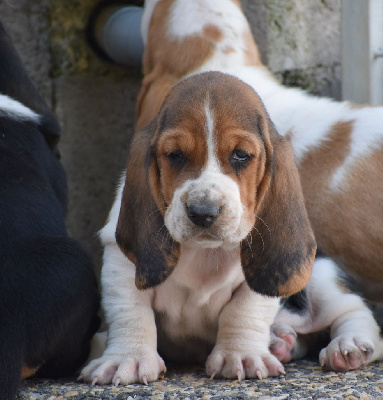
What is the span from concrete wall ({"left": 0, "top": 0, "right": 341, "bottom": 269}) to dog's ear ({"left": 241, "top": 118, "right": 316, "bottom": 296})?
2340 mm

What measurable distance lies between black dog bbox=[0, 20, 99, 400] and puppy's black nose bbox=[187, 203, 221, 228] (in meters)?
0.68

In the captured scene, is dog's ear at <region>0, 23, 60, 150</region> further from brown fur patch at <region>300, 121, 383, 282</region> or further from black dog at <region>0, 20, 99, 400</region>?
brown fur patch at <region>300, 121, 383, 282</region>

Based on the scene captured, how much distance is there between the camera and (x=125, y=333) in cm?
345

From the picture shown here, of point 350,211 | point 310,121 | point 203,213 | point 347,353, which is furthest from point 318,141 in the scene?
point 203,213

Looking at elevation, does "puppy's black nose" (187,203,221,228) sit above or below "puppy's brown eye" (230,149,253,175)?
below

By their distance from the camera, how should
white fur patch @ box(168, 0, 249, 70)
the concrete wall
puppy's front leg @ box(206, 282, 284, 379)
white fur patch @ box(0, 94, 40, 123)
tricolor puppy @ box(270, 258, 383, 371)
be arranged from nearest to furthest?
puppy's front leg @ box(206, 282, 284, 379) → tricolor puppy @ box(270, 258, 383, 371) → white fur patch @ box(0, 94, 40, 123) → white fur patch @ box(168, 0, 249, 70) → the concrete wall

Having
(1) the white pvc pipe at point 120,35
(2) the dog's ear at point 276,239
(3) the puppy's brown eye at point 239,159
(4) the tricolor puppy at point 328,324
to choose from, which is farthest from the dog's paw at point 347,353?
(1) the white pvc pipe at point 120,35

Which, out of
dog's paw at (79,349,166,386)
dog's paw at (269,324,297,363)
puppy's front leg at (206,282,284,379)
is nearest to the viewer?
dog's paw at (79,349,166,386)

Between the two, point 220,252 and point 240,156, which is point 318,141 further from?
point 240,156

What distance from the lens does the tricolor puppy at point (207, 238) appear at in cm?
318

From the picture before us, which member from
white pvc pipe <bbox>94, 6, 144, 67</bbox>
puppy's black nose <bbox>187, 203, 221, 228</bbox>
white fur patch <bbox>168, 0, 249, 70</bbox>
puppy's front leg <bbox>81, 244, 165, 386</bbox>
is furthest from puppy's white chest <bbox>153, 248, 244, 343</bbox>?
white pvc pipe <bbox>94, 6, 144, 67</bbox>

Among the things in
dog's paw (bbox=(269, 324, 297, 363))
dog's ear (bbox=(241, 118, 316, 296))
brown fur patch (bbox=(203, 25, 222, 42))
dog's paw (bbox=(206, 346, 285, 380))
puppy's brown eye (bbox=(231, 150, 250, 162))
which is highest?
brown fur patch (bbox=(203, 25, 222, 42))

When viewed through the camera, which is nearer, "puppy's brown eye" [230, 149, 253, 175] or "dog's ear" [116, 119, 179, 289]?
"puppy's brown eye" [230, 149, 253, 175]

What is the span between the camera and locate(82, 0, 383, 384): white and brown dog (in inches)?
126
